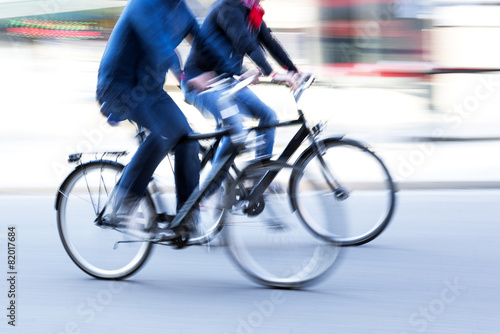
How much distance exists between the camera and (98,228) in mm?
3955

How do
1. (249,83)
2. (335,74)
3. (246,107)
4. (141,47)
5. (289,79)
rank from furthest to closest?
(335,74), (246,107), (289,79), (249,83), (141,47)

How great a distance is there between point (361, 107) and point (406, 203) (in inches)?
162

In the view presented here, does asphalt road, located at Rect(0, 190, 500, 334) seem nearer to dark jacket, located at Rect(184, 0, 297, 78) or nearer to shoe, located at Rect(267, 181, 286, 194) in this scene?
shoe, located at Rect(267, 181, 286, 194)

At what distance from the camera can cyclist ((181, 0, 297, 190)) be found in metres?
4.13

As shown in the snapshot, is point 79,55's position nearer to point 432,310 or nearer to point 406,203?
point 406,203

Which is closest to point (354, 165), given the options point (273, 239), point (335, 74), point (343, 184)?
point (343, 184)

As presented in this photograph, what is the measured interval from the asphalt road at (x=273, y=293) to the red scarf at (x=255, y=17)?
139 cm

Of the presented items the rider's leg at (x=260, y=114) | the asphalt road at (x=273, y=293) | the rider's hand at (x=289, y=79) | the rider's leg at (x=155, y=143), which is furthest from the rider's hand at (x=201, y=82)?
the asphalt road at (x=273, y=293)

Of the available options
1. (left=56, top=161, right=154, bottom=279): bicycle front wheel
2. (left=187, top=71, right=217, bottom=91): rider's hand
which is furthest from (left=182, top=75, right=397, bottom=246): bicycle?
(left=56, top=161, right=154, bottom=279): bicycle front wheel

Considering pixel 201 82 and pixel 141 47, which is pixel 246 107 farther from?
pixel 141 47

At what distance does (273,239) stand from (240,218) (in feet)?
0.70

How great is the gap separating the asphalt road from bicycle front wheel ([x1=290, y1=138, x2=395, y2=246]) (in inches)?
7.5

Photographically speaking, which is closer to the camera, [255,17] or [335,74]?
[255,17]

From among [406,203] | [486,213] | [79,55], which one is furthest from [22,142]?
[486,213]
